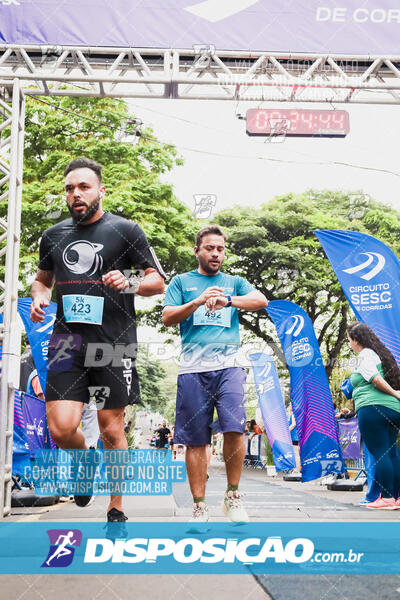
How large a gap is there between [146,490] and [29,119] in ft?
29.0

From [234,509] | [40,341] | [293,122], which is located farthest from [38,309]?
[293,122]

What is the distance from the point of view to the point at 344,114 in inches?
244

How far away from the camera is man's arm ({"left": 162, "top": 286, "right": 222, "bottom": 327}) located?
11.1 feet

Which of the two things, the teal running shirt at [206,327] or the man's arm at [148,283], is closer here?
the man's arm at [148,283]

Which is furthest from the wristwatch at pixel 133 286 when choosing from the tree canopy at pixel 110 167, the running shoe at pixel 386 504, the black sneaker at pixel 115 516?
the tree canopy at pixel 110 167

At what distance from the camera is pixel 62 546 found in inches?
110

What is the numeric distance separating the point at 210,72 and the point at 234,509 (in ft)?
14.2

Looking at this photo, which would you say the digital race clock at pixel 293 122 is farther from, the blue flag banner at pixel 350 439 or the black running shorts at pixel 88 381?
the blue flag banner at pixel 350 439

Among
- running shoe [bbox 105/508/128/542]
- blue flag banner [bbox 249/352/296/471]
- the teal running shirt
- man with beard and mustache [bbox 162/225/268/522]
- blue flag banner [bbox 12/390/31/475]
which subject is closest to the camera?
running shoe [bbox 105/508/128/542]

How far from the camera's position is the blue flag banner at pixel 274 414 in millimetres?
9328

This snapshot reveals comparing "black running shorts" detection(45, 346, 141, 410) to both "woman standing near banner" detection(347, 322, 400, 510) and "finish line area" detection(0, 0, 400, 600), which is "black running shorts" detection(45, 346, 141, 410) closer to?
"finish line area" detection(0, 0, 400, 600)

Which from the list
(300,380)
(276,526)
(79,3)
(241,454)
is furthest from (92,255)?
(300,380)

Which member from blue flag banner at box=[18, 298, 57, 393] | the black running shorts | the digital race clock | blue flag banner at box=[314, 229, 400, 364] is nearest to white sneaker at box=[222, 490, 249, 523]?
the black running shorts

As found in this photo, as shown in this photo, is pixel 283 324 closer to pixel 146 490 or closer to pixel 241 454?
pixel 146 490
